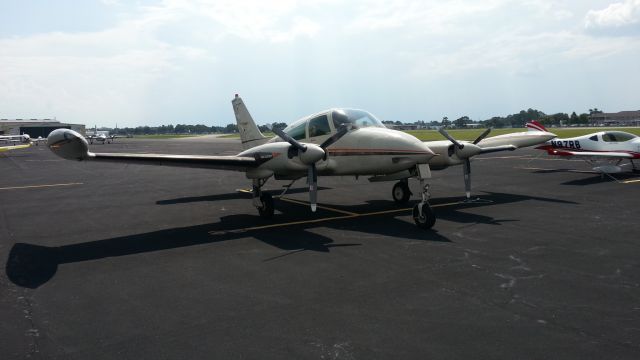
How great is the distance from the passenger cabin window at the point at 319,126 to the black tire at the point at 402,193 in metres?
4.28

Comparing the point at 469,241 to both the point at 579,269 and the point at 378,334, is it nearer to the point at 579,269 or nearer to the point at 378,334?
the point at 579,269

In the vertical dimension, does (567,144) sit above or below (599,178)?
above

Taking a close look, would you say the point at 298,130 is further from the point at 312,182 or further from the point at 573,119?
the point at 573,119

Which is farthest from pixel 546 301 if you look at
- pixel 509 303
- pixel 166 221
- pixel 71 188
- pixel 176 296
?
pixel 71 188

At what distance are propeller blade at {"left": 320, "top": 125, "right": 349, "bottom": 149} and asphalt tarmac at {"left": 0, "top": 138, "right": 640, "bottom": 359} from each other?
240 cm

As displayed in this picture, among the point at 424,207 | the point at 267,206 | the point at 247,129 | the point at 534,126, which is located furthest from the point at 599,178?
the point at 267,206

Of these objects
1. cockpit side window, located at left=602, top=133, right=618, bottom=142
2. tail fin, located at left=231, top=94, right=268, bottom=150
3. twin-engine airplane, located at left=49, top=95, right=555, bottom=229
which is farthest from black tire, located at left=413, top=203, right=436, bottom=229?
cockpit side window, located at left=602, top=133, right=618, bottom=142

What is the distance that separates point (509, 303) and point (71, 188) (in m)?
23.1

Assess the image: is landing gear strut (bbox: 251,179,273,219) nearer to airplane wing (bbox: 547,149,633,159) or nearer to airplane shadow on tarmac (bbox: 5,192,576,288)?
airplane shadow on tarmac (bbox: 5,192,576,288)

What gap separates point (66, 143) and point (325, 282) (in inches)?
271

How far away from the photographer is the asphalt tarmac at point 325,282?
5664 mm

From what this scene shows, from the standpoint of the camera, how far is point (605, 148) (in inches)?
985

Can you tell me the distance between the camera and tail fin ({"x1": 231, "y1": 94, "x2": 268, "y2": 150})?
64.7 ft

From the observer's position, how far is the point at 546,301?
22.9 feet
